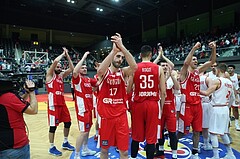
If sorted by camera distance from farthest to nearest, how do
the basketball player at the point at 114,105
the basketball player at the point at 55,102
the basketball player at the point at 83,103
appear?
1. the basketball player at the point at 55,102
2. the basketball player at the point at 83,103
3. the basketball player at the point at 114,105

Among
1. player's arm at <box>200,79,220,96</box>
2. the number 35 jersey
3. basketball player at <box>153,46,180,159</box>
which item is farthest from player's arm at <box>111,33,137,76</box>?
player's arm at <box>200,79,220,96</box>

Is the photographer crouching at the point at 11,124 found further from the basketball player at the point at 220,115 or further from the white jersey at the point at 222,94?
the white jersey at the point at 222,94

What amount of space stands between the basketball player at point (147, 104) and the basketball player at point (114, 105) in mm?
320

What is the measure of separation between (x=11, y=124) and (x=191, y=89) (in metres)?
3.05

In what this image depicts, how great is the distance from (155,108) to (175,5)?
19.6 m

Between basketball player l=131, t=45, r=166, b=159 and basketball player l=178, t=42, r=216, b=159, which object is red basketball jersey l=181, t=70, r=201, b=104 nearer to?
basketball player l=178, t=42, r=216, b=159

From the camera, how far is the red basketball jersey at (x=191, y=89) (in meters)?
3.62

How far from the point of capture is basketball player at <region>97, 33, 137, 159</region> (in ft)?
8.38

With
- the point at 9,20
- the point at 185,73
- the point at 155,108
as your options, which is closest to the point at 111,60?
the point at 155,108

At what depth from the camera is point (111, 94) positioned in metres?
2.66

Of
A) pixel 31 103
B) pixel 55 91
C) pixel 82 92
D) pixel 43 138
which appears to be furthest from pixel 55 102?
pixel 31 103

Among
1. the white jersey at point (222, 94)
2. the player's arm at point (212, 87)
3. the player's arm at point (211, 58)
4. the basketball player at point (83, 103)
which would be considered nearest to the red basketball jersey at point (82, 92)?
the basketball player at point (83, 103)

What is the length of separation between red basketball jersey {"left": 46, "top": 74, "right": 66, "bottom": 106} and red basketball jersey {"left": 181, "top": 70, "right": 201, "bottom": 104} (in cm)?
262

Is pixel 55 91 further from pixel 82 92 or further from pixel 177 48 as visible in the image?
pixel 177 48
